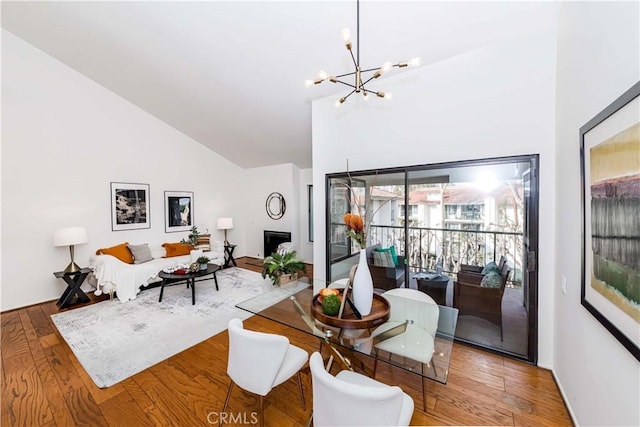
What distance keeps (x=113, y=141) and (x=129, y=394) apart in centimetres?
483

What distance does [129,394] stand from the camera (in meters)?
2.02

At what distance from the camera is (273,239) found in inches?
264

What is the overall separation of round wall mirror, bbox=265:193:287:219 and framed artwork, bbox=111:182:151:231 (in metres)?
2.82

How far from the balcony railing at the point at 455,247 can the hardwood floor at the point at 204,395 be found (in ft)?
3.12

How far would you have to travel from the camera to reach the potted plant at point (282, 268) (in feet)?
15.1

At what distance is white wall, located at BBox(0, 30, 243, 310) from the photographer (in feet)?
12.4

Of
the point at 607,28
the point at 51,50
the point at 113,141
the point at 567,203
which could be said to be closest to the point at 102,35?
the point at 51,50

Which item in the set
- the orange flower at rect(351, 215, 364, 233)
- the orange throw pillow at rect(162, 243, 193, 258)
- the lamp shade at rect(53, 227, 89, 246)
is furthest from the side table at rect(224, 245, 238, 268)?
the orange flower at rect(351, 215, 364, 233)

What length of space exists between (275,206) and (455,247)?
15.8ft

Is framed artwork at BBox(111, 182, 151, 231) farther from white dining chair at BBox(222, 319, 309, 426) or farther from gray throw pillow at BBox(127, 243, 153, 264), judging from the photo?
white dining chair at BBox(222, 319, 309, 426)

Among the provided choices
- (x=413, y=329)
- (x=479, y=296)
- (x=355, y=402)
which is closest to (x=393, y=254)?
(x=479, y=296)

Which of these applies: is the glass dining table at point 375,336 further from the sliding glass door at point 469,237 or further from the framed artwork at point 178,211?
the framed artwork at point 178,211

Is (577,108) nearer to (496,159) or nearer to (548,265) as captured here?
(496,159)

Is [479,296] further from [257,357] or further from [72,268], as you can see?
[72,268]
